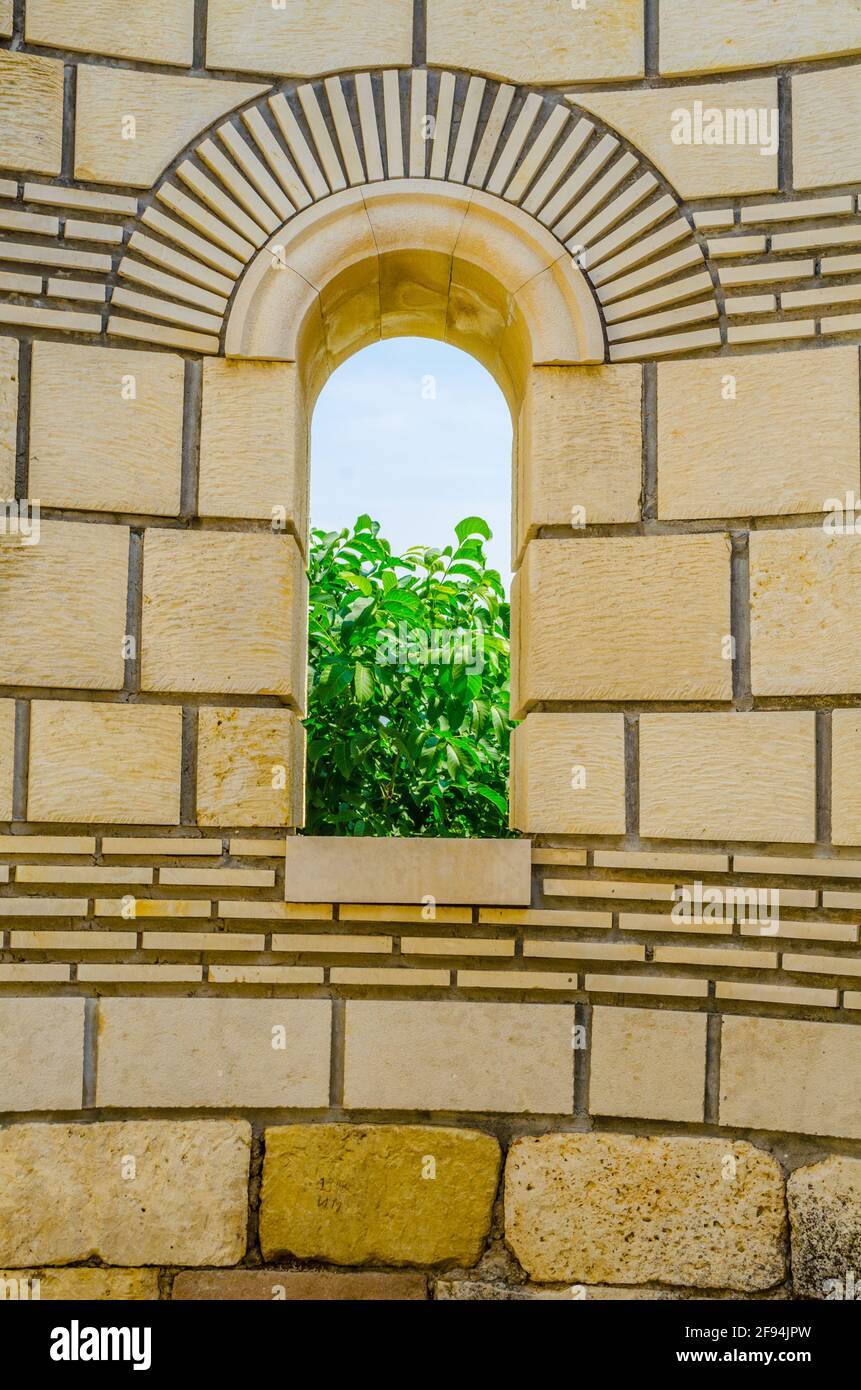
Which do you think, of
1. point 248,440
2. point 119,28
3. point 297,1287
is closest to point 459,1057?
point 297,1287

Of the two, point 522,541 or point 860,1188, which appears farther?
point 522,541

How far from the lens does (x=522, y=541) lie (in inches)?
158

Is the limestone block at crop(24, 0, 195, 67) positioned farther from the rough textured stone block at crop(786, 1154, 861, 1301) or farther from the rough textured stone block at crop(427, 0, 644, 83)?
the rough textured stone block at crop(786, 1154, 861, 1301)

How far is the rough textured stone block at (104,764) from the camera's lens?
12.0 feet

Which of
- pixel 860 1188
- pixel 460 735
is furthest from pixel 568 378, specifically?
pixel 860 1188

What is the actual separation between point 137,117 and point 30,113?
1.16 feet

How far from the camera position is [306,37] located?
382 centimetres

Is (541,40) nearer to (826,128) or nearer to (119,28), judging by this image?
(826,128)

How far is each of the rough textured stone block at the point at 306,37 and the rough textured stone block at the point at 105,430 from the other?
1.09 meters

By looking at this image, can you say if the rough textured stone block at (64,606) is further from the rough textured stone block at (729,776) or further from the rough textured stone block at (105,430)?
the rough textured stone block at (729,776)

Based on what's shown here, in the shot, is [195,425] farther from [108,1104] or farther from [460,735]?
[108,1104]

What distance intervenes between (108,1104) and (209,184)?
3.12m

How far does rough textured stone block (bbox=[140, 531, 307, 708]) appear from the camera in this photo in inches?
147

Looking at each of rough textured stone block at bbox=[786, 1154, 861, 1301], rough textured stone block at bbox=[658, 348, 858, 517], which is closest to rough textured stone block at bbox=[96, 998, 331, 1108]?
rough textured stone block at bbox=[786, 1154, 861, 1301]
